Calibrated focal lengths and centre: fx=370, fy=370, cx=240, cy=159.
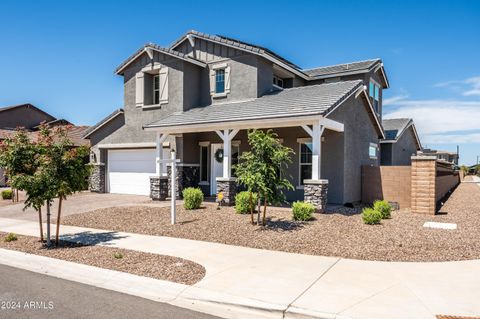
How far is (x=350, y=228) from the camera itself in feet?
35.1

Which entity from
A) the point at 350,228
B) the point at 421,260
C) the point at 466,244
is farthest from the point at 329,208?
the point at 421,260

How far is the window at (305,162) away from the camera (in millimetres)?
15820

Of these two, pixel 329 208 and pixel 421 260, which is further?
pixel 329 208

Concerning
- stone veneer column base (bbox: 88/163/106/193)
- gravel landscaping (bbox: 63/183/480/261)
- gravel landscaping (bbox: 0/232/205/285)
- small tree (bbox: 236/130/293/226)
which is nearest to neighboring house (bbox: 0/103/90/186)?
stone veneer column base (bbox: 88/163/106/193)

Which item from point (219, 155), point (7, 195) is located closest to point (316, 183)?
point (219, 155)

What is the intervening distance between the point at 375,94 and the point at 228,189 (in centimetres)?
1340

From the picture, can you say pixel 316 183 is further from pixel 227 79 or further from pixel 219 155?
pixel 227 79

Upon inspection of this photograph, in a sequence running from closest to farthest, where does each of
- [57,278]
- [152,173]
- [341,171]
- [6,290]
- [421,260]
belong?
1. [6,290]
2. [57,278]
3. [421,260]
4. [341,171]
5. [152,173]

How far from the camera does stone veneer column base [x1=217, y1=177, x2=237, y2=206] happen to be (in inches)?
580

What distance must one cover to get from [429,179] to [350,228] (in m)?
4.89

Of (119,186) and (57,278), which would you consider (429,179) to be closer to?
(57,278)

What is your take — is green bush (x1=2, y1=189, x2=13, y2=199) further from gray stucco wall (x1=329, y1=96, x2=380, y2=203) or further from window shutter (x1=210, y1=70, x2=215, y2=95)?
gray stucco wall (x1=329, y1=96, x2=380, y2=203)

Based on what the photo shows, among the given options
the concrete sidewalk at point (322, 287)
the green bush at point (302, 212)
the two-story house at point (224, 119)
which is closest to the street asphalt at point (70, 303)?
the concrete sidewalk at point (322, 287)

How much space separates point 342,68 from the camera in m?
22.6
